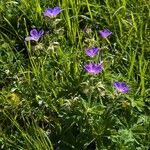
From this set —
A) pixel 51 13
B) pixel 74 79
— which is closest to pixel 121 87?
pixel 74 79

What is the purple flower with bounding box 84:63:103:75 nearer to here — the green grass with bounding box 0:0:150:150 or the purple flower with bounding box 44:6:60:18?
the green grass with bounding box 0:0:150:150

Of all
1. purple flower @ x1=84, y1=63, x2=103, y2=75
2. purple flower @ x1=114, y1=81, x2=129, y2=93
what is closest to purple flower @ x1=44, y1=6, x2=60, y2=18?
purple flower @ x1=84, y1=63, x2=103, y2=75

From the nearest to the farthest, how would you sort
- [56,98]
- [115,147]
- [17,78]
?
[115,147] → [56,98] → [17,78]

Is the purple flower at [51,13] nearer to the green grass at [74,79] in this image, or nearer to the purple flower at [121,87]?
the green grass at [74,79]

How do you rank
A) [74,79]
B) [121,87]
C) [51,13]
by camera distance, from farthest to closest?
[51,13] → [74,79] → [121,87]

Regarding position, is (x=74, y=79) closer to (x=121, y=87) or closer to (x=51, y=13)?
(x=121, y=87)

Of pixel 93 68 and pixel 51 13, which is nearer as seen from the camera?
pixel 93 68

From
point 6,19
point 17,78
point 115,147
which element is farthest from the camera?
point 6,19

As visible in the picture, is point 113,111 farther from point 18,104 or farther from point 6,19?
point 6,19

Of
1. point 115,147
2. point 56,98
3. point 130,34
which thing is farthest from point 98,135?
point 130,34
